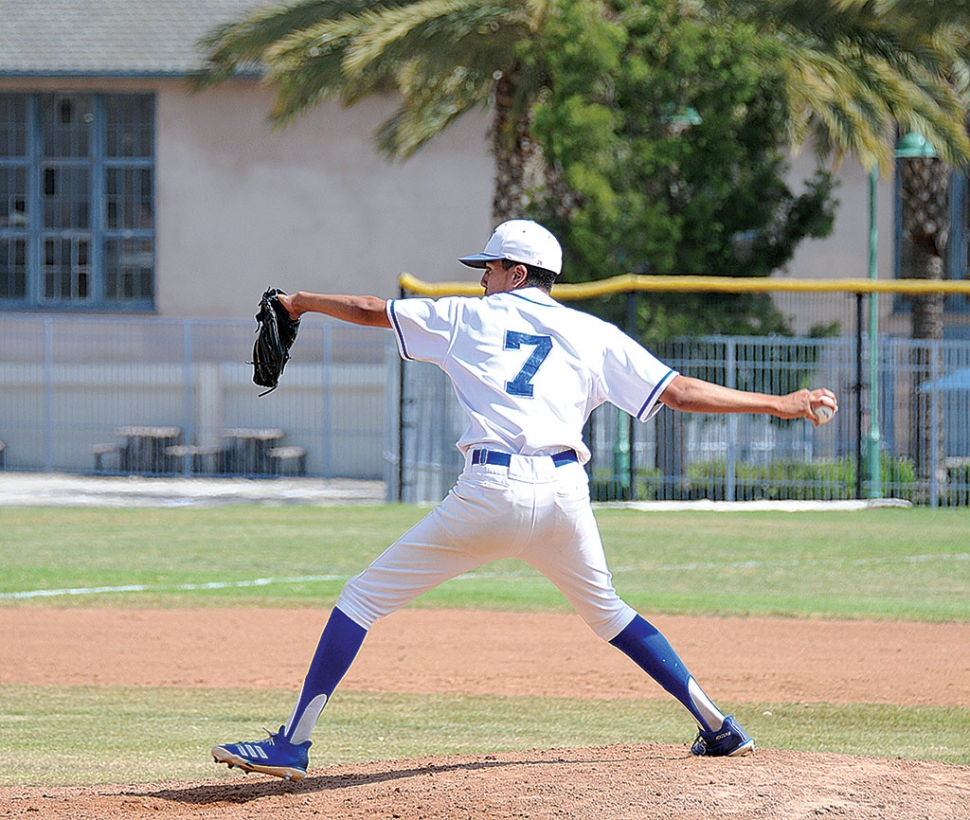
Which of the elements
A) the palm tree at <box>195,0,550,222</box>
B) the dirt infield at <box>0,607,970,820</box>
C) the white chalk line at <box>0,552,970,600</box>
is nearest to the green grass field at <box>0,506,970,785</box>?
the white chalk line at <box>0,552,970,600</box>

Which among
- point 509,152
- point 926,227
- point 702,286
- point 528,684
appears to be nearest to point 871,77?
point 926,227

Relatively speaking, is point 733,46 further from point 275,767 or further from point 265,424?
point 275,767

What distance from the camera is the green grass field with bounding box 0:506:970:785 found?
21.6ft

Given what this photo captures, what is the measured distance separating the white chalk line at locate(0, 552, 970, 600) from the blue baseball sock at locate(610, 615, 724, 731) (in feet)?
23.6

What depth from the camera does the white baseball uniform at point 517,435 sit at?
15.9 feet

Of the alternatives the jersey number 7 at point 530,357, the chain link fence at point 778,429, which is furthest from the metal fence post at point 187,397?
the jersey number 7 at point 530,357

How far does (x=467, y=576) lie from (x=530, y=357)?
28.6 ft

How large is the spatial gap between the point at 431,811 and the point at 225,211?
84.3ft

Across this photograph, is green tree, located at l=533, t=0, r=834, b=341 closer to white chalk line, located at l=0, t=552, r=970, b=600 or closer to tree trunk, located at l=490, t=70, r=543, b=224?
tree trunk, located at l=490, t=70, r=543, b=224

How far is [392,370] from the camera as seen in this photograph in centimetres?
2091

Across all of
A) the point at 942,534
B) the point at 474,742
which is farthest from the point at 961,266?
the point at 474,742

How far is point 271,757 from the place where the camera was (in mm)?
4969

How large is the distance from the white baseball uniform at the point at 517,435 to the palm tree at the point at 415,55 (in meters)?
15.1

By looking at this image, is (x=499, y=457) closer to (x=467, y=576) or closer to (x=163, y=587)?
(x=163, y=587)
